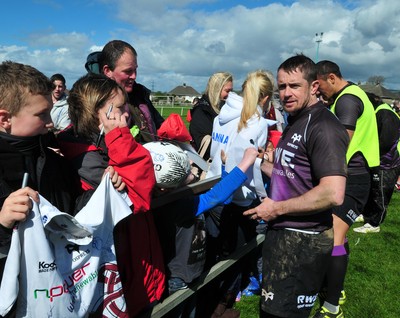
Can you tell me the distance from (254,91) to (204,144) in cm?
155

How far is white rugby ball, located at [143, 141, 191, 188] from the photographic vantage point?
2.14 meters

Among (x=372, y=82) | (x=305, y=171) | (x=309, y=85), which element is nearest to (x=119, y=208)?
(x=305, y=171)

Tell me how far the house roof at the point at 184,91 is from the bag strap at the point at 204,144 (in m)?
113

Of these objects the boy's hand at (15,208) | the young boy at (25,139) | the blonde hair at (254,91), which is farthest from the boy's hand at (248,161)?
the boy's hand at (15,208)

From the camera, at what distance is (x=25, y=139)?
1.72m

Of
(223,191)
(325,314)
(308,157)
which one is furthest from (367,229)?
(223,191)

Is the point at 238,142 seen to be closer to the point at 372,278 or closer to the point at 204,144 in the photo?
the point at 204,144

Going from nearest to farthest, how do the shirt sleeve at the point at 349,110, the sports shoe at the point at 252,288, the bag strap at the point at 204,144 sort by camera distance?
the shirt sleeve at the point at 349,110 < the sports shoe at the point at 252,288 < the bag strap at the point at 204,144

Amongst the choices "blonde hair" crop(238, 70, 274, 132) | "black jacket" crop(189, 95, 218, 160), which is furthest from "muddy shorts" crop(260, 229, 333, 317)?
"black jacket" crop(189, 95, 218, 160)

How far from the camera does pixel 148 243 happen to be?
2299 mm

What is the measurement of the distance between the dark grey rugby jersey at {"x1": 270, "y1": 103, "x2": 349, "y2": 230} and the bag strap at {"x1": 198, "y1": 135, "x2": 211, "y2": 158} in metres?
2.14

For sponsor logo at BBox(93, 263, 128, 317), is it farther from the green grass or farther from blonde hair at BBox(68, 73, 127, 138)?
the green grass

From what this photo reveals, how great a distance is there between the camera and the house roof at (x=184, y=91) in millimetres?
116613

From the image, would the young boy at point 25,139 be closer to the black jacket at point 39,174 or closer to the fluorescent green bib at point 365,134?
the black jacket at point 39,174
